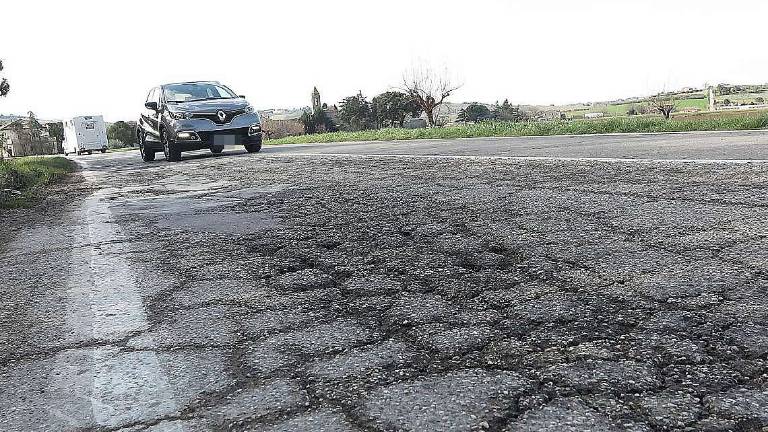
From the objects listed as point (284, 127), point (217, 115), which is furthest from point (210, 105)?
point (284, 127)

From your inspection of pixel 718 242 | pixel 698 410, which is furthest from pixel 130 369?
pixel 718 242

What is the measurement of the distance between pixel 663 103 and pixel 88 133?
34.1 m

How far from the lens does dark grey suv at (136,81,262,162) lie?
1266cm

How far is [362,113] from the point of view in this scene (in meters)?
53.4

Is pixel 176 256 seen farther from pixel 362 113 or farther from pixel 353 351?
pixel 362 113

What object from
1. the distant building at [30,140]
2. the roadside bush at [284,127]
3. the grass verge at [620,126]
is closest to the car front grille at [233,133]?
the grass verge at [620,126]

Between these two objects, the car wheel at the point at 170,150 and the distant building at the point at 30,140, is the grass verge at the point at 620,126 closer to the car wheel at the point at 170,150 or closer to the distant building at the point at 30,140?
the car wheel at the point at 170,150

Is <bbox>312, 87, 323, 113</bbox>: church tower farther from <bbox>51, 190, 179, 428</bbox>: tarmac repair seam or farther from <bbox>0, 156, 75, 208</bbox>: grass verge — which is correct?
<bbox>51, 190, 179, 428</bbox>: tarmac repair seam

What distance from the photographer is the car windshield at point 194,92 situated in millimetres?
13266

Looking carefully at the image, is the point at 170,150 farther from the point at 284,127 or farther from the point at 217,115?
the point at 284,127

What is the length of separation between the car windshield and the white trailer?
31.7 m

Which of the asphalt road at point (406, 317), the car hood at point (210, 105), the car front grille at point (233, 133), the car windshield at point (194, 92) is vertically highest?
the car windshield at point (194, 92)

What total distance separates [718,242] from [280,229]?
2.29 metres

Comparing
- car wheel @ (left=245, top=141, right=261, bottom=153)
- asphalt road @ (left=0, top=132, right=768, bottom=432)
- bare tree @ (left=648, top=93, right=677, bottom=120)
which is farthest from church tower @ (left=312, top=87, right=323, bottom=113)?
asphalt road @ (left=0, top=132, right=768, bottom=432)
